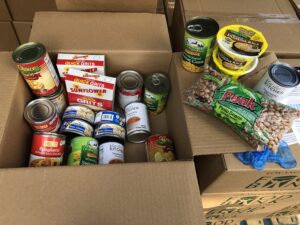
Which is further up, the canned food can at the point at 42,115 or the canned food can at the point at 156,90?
the canned food can at the point at 42,115

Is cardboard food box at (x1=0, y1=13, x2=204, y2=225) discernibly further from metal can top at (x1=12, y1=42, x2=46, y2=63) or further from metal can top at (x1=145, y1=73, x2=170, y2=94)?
metal can top at (x1=145, y1=73, x2=170, y2=94)

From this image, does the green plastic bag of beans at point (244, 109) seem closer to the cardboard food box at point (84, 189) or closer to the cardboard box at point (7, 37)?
the cardboard food box at point (84, 189)

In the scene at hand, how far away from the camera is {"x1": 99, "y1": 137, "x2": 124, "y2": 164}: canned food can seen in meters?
0.84

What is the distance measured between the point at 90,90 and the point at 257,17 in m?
0.73

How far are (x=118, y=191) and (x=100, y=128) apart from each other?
0.99ft

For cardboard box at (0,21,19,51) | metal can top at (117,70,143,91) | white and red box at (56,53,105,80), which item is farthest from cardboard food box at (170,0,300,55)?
cardboard box at (0,21,19,51)

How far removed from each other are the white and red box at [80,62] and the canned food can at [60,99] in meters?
0.07

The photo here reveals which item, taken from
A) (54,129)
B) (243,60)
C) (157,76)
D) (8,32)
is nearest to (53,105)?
(54,129)

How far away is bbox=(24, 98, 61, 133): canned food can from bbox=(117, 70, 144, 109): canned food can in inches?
9.8

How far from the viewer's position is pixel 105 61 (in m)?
0.97

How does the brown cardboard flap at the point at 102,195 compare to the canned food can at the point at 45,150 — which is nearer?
the brown cardboard flap at the point at 102,195

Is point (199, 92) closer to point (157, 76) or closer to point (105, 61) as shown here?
point (157, 76)

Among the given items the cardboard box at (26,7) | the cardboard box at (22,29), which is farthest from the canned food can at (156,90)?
the cardboard box at (22,29)

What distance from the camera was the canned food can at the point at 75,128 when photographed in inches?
34.1
